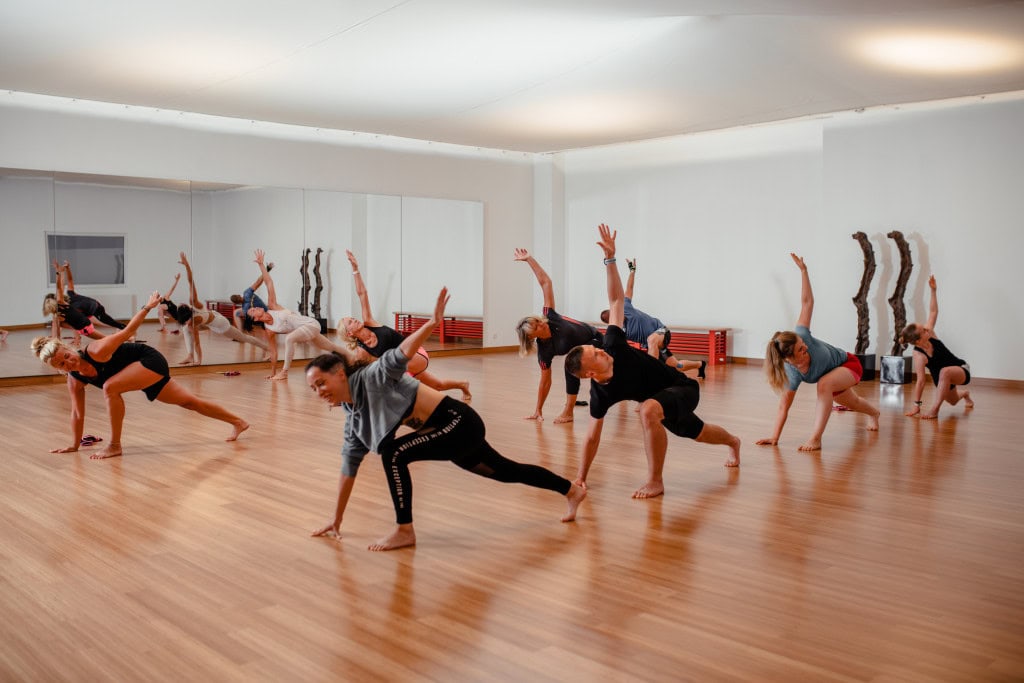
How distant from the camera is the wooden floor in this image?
104 inches

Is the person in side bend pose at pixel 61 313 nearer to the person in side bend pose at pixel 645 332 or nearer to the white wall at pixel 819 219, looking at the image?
the person in side bend pose at pixel 645 332

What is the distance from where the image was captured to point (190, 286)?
10.3 m

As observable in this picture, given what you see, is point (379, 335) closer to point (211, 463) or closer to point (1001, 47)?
point (211, 463)

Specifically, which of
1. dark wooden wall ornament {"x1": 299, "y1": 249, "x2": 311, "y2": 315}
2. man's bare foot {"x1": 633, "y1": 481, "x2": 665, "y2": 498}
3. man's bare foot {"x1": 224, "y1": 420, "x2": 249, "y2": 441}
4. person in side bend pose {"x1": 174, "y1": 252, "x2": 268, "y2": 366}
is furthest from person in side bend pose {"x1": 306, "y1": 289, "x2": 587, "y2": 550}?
dark wooden wall ornament {"x1": 299, "y1": 249, "x2": 311, "y2": 315}

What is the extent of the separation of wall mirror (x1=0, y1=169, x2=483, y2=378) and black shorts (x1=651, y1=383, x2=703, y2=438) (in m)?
7.03

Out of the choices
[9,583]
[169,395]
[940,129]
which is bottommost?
[9,583]

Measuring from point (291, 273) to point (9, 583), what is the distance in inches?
315

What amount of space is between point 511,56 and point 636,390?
12.3 feet

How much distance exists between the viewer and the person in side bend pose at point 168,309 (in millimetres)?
10008

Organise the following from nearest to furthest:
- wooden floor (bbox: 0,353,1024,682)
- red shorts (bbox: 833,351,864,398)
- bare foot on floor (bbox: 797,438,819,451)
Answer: wooden floor (bbox: 0,353,1024,682)
bare foot on floor (bbox: 797,438,819,451)
red shorts (bbox: 833,351,864,398)

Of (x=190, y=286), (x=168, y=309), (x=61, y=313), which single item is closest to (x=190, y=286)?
(x=190, y=286)

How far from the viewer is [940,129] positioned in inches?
372

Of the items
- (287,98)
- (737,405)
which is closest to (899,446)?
(737,405)

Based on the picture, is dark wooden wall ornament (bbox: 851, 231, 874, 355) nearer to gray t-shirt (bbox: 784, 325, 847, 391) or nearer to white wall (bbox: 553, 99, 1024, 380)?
white wall (bbox: 553, 99, 1024, 380)
